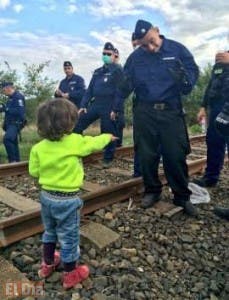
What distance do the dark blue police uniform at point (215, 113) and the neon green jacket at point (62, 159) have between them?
291 cm

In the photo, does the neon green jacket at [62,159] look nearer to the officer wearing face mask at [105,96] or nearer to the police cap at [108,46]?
the officer wearing face mask at [105,96]

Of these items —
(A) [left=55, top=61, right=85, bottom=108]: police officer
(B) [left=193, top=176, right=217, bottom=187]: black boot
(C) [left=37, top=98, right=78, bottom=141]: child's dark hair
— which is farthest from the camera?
(A) [left=55, top=61, right=85, bottom=108]: police officer

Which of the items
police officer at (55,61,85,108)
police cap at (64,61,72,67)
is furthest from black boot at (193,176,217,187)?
police cap at (64,61,72,67)

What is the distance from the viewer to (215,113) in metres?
5.88

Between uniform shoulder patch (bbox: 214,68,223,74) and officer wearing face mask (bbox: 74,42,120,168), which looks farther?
officer wearing face mask (bbox: 74,42,120,168)

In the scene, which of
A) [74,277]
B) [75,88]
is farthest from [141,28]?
[75,88]

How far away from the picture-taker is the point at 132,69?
5039 millimetres

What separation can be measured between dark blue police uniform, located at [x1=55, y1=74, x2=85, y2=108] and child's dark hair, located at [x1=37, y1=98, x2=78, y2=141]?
6617 millimetres

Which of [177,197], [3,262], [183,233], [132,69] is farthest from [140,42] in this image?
[3,262]

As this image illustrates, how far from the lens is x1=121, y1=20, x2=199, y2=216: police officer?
4.76 metres

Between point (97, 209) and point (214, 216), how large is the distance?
1.45 metres

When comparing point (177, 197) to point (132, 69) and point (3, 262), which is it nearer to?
point (132, 69)

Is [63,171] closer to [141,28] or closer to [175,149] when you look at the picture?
[175,149]

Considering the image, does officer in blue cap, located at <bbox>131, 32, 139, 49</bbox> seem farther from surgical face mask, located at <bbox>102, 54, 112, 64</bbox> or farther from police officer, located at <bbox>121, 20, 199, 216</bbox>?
surgical face mask, located at <bbox>102, 54, 112, 64</bbox>
